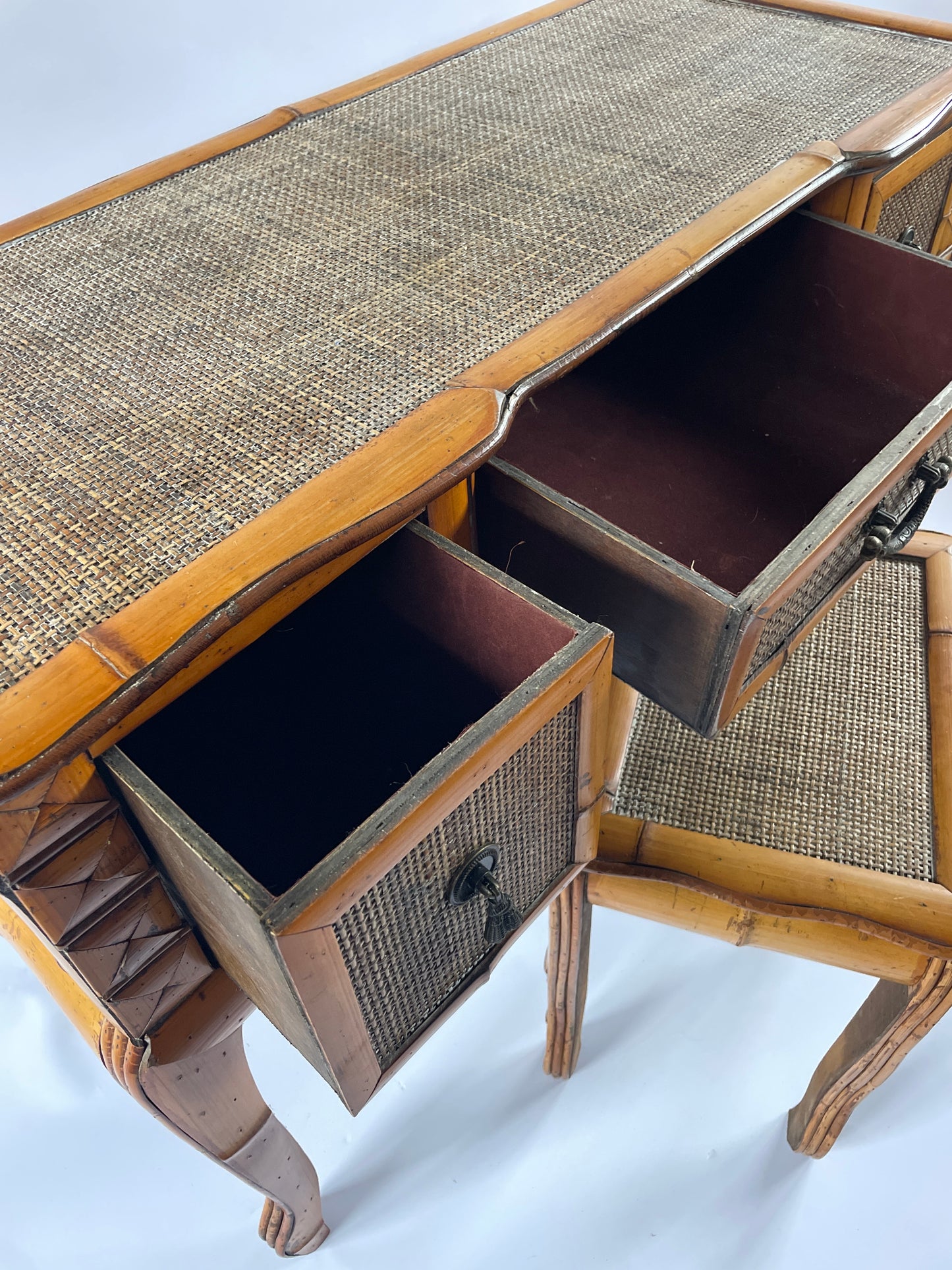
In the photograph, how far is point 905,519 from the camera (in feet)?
2.28

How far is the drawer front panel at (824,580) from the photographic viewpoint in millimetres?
614

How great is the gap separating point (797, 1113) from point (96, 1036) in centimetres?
77

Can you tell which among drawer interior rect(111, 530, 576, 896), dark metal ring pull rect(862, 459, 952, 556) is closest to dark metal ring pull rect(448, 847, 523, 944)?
drawer interior rect(111, 530, 576, 896)

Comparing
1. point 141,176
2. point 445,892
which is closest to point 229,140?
point 141,176

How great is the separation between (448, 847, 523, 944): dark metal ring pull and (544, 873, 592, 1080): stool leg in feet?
0.96

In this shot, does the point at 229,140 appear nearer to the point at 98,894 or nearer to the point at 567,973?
the point at 98,894

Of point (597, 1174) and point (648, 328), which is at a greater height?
point (648, 328)

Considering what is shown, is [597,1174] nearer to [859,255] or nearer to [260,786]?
[260,786]

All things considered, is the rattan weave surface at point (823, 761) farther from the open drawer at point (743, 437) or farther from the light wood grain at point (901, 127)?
the light wood grain at point (901, 127)

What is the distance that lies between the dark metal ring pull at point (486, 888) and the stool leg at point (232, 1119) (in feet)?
0.74

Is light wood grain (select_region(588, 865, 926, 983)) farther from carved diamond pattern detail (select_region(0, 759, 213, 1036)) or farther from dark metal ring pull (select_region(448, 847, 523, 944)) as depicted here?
carved diamond pattern detail (select_region(0, 759, 213, 1036))

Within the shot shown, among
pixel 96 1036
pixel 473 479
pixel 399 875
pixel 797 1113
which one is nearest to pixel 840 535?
pixel 473 479

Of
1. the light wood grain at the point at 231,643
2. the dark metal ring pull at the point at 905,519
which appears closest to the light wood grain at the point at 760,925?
the dark metal ring pull at the point at 905,519

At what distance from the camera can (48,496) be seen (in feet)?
1.65
